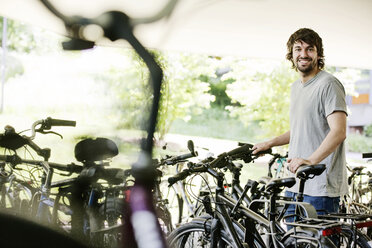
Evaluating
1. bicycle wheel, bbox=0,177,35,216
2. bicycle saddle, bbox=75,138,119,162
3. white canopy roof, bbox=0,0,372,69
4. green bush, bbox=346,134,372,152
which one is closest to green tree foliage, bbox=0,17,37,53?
white canopy roof, bbox=0,0,372,69

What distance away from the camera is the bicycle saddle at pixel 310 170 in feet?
5.06

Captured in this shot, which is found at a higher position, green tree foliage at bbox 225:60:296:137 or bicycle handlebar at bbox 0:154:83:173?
green tree foliage at bbox 225:60:296:137

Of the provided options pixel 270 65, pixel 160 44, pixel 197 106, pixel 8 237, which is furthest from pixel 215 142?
pixel 8 237

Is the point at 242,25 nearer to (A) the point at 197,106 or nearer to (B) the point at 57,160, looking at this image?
(B) the point at 57,160

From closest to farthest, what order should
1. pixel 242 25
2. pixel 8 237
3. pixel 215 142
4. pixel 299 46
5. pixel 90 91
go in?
pixel 8 237
pixel 90 91
pixel 299 46
pixel 242 25
pixel 215 142

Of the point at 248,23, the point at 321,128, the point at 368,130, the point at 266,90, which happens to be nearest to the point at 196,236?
the point at 321,128

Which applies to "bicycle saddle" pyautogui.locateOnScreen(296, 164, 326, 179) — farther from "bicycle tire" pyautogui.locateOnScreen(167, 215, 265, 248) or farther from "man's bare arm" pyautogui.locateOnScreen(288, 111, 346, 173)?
"bicycle tire" pyautogui.locateOnScreen(167, 215, 265, 248)

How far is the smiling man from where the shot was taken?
1734 millimetres

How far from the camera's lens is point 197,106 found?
5.80 meters

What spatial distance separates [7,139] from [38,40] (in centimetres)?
31

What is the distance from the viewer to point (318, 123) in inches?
72.6

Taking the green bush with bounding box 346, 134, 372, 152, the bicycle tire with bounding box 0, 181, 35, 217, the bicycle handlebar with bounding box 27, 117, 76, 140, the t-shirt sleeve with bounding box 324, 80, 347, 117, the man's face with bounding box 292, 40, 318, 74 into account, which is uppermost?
the green bush with bounding box 346, 134, 372, 152

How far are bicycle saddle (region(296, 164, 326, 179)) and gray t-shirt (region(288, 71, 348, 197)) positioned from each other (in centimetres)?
27

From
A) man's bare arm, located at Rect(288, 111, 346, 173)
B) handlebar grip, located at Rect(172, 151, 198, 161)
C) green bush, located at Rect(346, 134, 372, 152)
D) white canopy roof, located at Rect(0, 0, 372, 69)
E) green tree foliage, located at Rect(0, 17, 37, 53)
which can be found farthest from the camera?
green bush, located at Rect(346, 134, 372, 152)
